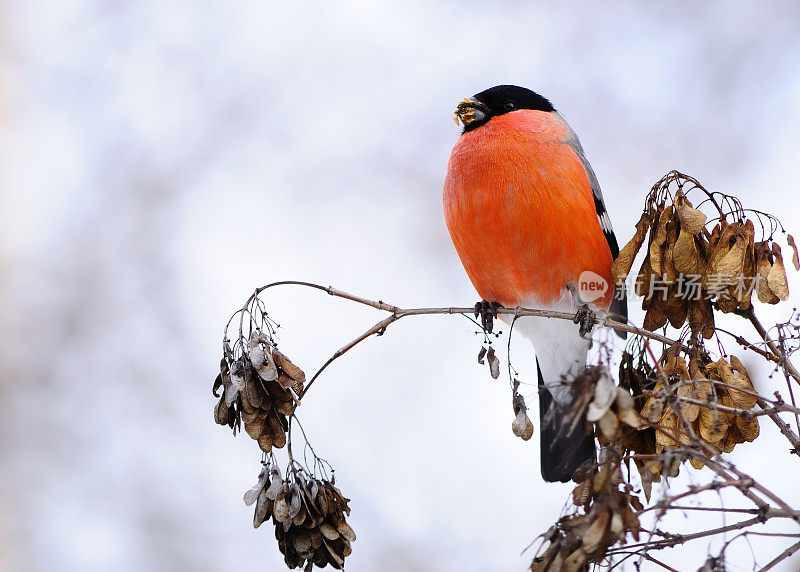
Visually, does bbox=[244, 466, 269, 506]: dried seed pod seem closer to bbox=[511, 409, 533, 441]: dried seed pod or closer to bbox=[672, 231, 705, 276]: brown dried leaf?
bbox=[511, 409, 533, 441]: dried seed pod

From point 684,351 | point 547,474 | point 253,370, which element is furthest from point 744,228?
point 547,474

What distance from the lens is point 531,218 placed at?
1.81 metres

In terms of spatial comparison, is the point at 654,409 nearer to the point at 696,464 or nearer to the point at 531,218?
the point at 696,464

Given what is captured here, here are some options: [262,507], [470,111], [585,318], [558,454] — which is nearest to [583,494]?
[262,507]

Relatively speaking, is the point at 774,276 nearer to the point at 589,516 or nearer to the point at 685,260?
the point at 685,260

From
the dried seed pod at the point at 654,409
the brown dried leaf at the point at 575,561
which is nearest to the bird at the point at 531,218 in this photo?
the dried seed pod at the point at 654,409

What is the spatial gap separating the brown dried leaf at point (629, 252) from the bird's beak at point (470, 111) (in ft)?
2.36

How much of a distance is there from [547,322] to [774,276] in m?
0.96

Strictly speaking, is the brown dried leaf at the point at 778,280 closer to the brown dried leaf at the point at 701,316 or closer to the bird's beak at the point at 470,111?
the brown dried leaf at the point at 701,316

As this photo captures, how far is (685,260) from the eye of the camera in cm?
124

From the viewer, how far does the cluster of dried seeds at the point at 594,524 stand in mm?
881

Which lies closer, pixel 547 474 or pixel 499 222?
pixel 499 222

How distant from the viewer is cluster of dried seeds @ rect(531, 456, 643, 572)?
0.88 m

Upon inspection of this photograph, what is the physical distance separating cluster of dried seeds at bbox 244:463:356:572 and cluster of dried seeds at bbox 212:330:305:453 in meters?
0.06
